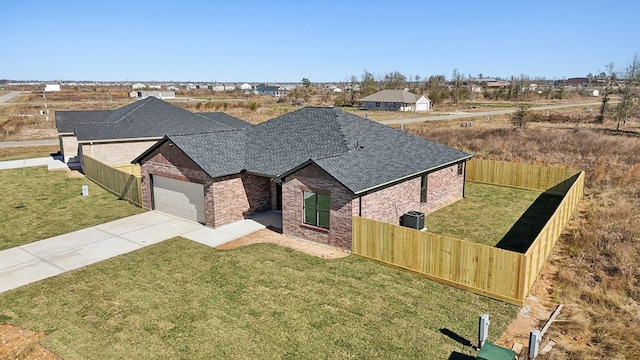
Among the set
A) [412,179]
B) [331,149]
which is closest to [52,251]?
[331,149]

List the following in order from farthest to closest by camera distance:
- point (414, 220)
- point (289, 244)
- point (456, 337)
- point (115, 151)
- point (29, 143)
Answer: point (29, 143) → point (115, 151) → point (414, 220) → point (289, 244) → point (456, 337)

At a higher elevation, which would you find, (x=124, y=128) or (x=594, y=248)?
(x=124, y=128)

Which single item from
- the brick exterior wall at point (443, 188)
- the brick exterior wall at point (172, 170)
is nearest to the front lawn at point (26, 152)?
the brick exterior wall at point (172, 170)

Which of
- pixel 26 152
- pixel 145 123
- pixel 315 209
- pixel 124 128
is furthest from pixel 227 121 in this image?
pixel 315 209

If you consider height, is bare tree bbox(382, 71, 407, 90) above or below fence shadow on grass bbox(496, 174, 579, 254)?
above

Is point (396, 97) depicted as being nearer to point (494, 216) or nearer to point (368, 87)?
point (368, 87)

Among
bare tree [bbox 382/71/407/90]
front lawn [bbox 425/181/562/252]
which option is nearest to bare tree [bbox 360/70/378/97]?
bare tree [bbox 382/71/407/90]

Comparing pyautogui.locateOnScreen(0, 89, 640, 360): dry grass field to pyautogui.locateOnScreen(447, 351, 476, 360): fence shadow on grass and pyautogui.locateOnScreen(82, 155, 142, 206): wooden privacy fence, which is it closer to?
pyautogui.locateOnScreen(447, 351, 476, 360): fence shadow on grass

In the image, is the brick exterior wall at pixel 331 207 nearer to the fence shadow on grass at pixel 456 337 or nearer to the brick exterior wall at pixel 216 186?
the brick exterior wall at pixel 216 186
